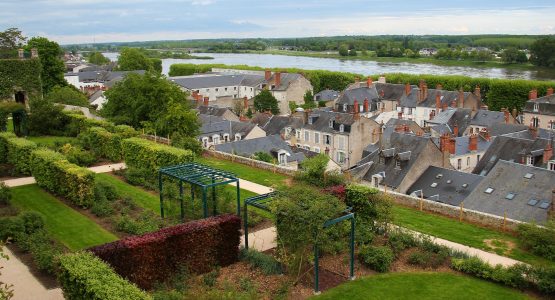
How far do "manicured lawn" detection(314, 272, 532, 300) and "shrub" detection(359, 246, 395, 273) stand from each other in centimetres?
35

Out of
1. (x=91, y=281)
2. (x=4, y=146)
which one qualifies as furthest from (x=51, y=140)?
(x=91, y=281)

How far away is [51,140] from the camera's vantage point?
35.2 meters

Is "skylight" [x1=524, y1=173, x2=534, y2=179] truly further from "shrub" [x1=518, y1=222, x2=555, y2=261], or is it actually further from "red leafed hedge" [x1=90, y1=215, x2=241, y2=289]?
"red leafed hedge" [x1=90, y1=215, x2=241, y2=289]

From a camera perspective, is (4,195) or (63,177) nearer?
(4,195)

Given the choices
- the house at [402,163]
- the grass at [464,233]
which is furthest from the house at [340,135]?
the grass at [464,233]

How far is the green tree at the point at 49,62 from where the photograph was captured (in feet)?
194

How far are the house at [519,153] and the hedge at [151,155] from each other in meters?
19.0

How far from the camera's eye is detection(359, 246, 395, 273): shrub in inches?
596

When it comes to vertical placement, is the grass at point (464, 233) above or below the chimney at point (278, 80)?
below

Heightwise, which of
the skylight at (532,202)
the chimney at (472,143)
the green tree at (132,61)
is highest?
the green tree at (132,61)

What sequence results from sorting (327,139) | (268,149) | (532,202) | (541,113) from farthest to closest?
(541,113), (327,139), (268,149), (532,202)

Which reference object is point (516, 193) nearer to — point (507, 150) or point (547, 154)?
point (547, 154)

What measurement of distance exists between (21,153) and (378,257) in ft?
63.1

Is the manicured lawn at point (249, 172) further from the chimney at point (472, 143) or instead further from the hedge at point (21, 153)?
the chimney at point (472, 143)
